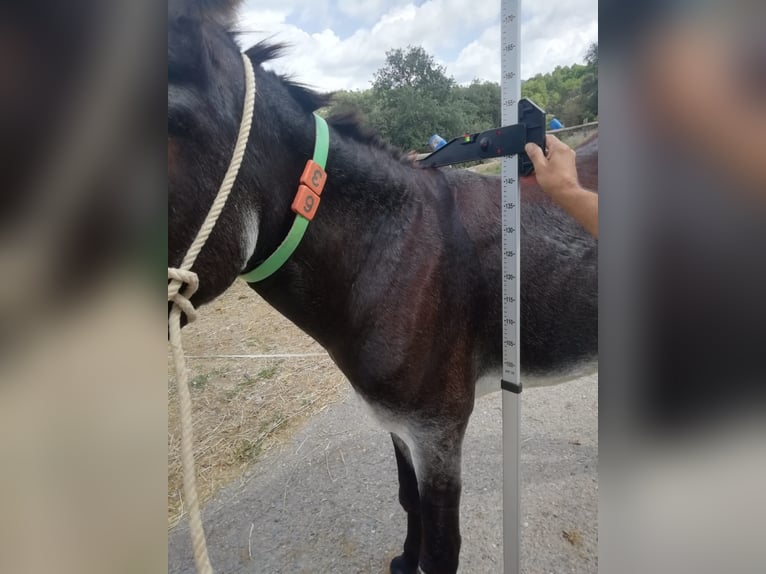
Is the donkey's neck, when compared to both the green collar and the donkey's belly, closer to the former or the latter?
the green collar

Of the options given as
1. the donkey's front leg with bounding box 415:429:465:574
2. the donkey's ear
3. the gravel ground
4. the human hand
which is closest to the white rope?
the donkey's ear

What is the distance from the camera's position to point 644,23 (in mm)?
483

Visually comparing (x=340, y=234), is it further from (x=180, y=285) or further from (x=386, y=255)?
(x=180, y=285)

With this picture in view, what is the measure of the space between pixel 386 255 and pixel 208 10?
695mm

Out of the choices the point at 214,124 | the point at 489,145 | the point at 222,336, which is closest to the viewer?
the point at 214,124

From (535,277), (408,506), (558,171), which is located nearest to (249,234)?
(558,171)

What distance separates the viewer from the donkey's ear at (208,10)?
859 millimetres

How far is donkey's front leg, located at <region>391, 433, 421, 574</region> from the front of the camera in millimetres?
1584

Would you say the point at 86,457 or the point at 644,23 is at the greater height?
the point at 644,23

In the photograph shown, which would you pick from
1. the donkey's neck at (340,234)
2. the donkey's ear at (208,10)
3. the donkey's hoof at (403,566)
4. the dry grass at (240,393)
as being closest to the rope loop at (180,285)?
the donkey's neck at (340,234)

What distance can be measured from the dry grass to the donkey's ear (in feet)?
5.65

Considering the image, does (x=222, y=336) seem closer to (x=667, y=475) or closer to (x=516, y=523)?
(x=516, y=523)

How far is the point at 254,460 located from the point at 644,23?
2563 mm

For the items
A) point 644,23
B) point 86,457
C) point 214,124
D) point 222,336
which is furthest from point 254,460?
point 644,23
